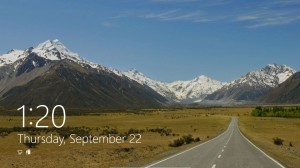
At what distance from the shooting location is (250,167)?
27.5 meters

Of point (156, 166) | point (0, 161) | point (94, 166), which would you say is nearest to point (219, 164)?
point (156, 166)

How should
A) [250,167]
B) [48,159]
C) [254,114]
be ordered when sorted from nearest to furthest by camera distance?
[250,167]
[48,159]
[254,114]

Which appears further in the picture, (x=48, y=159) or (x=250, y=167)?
(x=48, y=159)

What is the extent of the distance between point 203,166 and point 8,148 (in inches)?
1110

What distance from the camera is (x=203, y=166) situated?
27875 mm

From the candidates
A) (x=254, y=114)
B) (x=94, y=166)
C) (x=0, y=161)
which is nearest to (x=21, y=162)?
(x=0, y=161)

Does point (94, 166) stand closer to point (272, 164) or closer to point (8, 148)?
point (272, 164)

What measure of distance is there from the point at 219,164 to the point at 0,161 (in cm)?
1669

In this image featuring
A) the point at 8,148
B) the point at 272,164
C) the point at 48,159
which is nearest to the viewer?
the point at 272,164

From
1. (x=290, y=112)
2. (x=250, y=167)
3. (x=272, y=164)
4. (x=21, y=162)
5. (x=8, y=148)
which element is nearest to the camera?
(x=250, y=167)

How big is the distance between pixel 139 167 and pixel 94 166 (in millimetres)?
3798

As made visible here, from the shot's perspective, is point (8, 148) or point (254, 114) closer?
point (8, 148)

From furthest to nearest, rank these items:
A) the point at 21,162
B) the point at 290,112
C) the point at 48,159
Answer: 1. the point at 290,112
2. the point at 48,159
3. the point at 21,162

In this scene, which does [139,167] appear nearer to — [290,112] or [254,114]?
[290,112]
